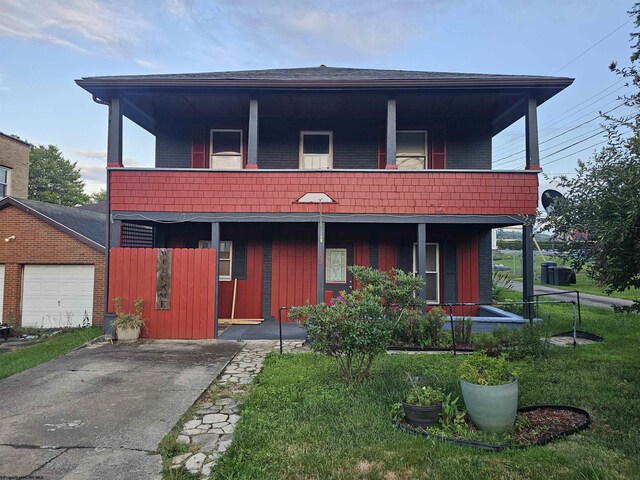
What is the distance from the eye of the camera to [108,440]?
3.54 metres

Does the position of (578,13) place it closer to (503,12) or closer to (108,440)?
(503,12)

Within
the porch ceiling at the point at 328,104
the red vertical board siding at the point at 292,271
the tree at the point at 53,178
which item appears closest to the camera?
the porch ceiling at the point at 328,104

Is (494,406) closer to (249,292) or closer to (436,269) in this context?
(436,269)

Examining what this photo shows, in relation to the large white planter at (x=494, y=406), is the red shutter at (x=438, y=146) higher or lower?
higher

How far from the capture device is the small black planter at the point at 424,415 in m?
3.59

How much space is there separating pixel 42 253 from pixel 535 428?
41.7 ft

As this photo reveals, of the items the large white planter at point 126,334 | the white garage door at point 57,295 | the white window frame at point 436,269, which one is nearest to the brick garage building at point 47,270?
the white garage door at point 57,295

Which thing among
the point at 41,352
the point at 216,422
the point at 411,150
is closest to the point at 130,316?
the point at 41,352

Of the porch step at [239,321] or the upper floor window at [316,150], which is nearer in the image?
the porch step at [239,321]

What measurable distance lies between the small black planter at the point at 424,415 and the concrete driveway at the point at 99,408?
7.83ft

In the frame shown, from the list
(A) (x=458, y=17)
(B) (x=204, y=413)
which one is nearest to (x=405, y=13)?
(A) (x=458, y=17)

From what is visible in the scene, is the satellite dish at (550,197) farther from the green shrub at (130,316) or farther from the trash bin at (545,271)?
the trash bin at (545,271)

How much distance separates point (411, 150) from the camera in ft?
33.6

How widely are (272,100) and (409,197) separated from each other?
415 centimetres
